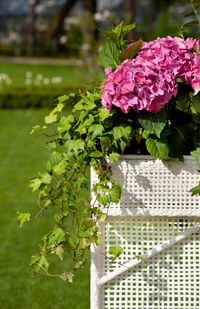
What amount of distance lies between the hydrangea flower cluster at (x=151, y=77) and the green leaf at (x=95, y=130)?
8 cm

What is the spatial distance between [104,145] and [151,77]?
307 millimetres

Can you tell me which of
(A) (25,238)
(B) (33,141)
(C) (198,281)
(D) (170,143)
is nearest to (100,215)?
(D) (170,143)

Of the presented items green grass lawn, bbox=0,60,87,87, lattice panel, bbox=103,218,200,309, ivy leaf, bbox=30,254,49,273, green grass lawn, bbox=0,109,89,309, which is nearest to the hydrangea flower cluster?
lattice panel, bbox=103,218,200,309

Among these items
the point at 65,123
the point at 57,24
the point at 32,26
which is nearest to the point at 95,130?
the point at 65,123

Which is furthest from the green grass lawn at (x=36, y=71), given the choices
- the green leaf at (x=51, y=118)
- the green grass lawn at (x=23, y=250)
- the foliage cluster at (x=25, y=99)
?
the green leaf at (x=51, y=118)

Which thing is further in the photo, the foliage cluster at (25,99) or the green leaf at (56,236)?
the foliage cluster at (25,99)

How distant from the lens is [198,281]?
2012mm

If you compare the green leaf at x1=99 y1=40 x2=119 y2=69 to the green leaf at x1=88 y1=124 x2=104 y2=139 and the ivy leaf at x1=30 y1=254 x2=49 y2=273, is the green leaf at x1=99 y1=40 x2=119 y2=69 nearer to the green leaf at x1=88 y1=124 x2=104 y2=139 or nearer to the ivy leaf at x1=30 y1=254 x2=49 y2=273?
the green leaf at x1=88 y1=124 x2=104 y2=139

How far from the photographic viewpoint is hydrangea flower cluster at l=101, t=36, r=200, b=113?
1743mm

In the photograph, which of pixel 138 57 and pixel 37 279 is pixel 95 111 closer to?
pixel 138 57

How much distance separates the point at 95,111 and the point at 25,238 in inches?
98.0

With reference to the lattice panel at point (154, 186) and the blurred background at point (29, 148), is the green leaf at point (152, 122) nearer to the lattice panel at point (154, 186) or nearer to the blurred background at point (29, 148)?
the lattice panel at point (154, 186)

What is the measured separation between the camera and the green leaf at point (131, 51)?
1792 mm

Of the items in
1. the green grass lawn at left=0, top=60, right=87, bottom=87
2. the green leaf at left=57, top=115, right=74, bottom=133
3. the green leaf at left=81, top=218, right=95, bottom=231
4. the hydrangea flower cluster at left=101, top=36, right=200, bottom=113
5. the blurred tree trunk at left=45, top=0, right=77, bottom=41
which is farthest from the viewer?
the blurred tree trunk at left=45, top=0, right=77, bottom=41
